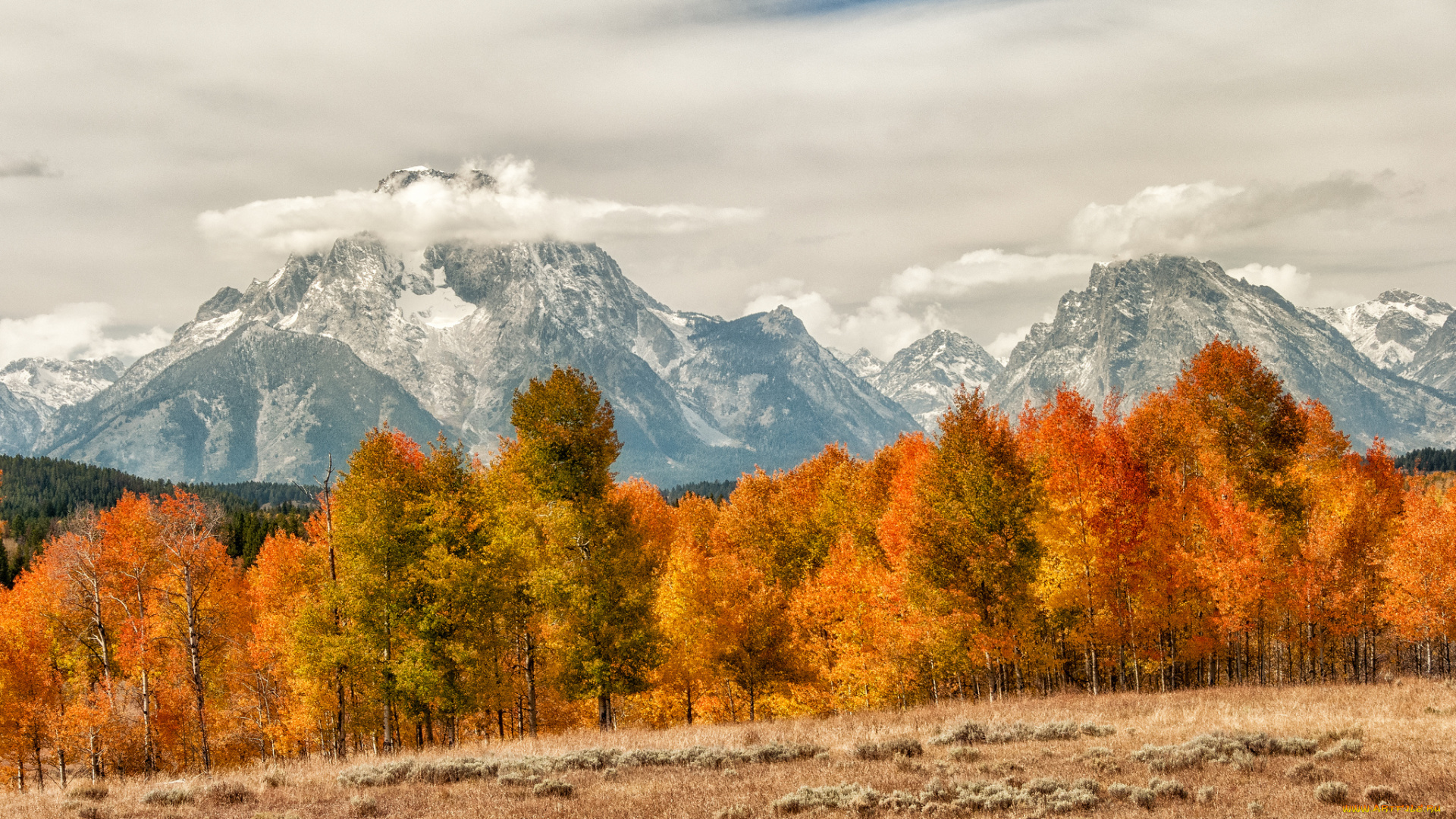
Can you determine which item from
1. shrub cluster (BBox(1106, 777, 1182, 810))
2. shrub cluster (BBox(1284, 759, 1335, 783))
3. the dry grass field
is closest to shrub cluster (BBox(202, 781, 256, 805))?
the dry grass field

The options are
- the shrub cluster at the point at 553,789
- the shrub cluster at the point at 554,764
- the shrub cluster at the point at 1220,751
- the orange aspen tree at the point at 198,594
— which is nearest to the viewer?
the shrub cluster at the point at 1220,751

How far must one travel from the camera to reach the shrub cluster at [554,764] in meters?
20.1

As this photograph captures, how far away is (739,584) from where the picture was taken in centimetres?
3953

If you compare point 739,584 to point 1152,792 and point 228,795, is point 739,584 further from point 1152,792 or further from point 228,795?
point 1152,792

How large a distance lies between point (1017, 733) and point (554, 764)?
11.7m

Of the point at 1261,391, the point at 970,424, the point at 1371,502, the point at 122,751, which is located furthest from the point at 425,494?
the point at 1371,502

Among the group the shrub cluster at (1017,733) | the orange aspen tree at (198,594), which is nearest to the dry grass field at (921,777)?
the shrub cluster at (1017,733)

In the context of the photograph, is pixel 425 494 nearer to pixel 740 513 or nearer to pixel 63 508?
pixel 740 513

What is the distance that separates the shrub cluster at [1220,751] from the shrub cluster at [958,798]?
9.99 feet

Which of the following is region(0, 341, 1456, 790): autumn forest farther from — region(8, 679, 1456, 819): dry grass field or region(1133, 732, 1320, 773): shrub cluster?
region(1133, 732, 1320, 773): shrub cluster

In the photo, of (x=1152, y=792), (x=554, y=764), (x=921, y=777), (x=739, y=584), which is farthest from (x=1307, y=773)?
(x=739, y=584)

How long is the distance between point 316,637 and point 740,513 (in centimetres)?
2414

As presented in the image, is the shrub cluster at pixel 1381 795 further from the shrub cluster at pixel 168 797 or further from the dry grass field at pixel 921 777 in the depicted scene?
the shrub cluster at pixel 168 797

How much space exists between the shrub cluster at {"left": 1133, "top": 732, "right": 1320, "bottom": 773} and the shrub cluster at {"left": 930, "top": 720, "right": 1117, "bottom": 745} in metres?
3.27
